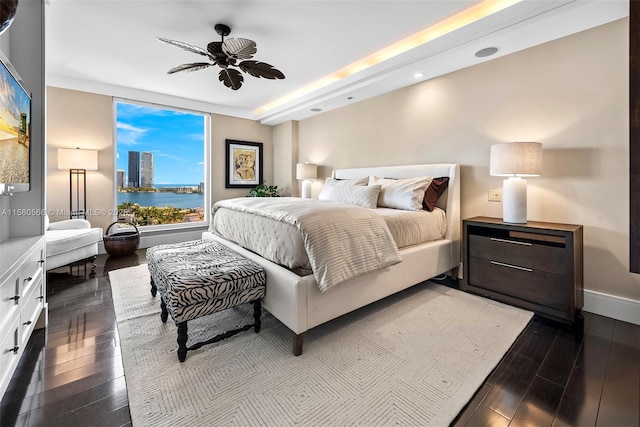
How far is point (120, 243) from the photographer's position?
405 centimetres

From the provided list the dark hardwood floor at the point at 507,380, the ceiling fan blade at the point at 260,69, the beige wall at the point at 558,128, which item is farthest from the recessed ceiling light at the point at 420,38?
the dark hardwood floor at the point at 507,380

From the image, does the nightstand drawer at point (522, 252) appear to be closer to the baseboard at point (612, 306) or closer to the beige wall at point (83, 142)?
the baseboard at point (612, 306)

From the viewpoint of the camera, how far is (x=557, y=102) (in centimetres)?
256

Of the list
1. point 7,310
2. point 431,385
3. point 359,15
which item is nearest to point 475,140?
point 359,15

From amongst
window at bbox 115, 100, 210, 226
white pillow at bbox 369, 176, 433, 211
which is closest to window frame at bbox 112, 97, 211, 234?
window at bbox 115, 100, 210, 226

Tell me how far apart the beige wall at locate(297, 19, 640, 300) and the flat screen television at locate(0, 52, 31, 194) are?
3726mm

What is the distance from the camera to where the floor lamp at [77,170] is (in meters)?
3.80

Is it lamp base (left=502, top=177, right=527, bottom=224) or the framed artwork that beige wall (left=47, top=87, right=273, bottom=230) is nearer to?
the framed artwork

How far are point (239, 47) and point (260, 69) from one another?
1.16 ft

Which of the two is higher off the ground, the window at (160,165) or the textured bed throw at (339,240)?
the window at (160,165)

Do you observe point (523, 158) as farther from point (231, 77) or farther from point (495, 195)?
point (231, 77)

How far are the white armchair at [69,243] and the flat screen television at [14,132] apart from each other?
1.38 metres

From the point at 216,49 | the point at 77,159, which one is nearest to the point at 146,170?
the point at 77,159

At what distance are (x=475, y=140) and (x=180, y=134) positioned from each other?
4867mm
